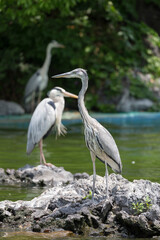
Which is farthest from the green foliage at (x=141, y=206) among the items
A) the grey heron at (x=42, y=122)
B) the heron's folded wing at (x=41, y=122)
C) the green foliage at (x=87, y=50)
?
the green foliage at (x=87, y=50)

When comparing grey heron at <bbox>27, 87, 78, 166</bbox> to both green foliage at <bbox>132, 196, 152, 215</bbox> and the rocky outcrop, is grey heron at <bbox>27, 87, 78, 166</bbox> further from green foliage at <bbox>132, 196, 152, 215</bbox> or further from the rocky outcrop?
green foliage at <bbox>132, 196, 152, 215</bbox>

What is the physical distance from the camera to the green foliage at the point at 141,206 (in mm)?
5148

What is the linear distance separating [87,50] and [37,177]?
12223 mm

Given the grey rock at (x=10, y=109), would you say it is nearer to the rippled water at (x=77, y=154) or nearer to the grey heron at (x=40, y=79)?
the grey heron at (x=40, y=79)

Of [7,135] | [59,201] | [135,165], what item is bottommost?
[7,135]

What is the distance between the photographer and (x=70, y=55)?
1906cm

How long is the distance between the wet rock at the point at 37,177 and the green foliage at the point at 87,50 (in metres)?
10.7

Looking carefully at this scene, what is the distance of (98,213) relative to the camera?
525 centimetres

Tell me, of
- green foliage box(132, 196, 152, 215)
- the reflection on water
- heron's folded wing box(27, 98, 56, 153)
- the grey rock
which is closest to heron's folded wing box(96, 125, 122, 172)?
green foliage box(132, 196, 152, 215)

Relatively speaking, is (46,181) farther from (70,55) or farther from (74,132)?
(70,55)

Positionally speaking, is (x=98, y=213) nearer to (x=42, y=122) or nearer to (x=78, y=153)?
(x=42, y=122)

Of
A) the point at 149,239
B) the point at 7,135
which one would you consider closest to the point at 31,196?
the point at 149,239

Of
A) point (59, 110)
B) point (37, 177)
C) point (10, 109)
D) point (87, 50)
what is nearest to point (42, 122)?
point (59, 110)

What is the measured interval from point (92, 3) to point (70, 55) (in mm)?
2282
